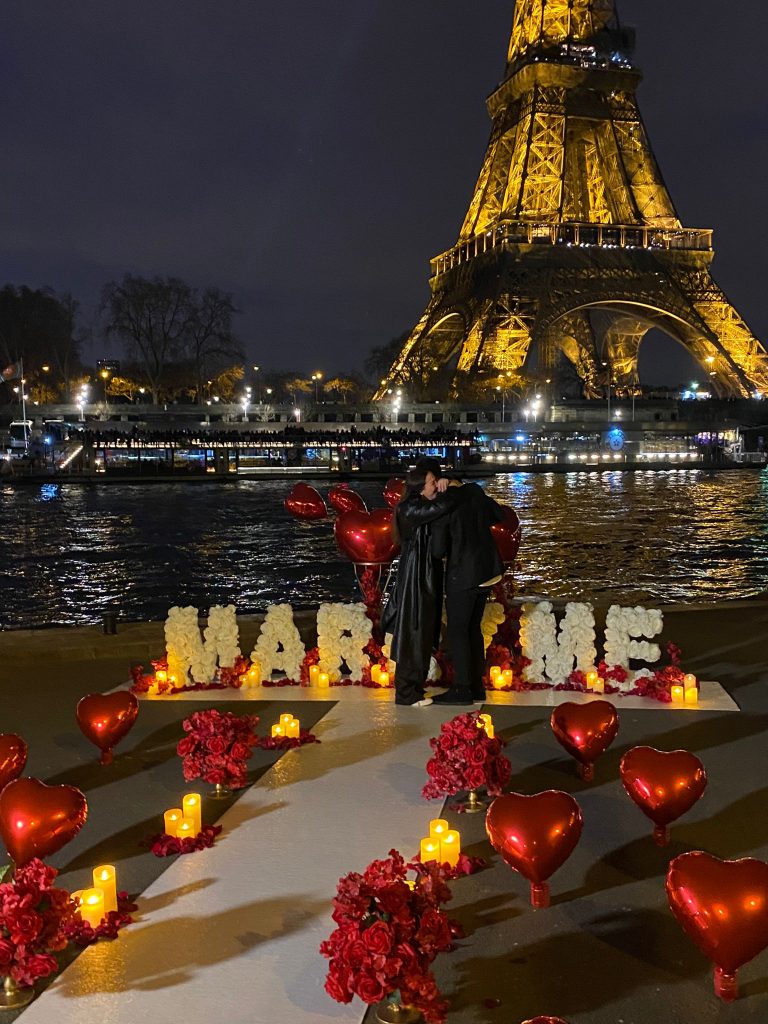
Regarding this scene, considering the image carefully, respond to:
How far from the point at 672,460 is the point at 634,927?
52783 mm

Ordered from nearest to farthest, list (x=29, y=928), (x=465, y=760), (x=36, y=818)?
(x=29, y=928)
(x=36, y=818)
(x=465, y=760)

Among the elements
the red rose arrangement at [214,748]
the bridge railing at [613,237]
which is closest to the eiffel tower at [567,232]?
the bridge railing at [613,237]

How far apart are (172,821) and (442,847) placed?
128 cm

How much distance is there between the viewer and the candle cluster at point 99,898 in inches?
153

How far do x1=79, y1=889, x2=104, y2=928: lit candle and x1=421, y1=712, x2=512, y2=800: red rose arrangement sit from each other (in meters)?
1.70

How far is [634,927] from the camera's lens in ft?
12.8

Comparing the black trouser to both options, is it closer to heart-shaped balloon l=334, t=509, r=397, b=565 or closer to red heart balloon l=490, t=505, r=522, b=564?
red heart balloon l=490, t=505, r=522, b=564

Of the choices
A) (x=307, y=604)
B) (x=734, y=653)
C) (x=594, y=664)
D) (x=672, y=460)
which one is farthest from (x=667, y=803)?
(x=672, y=460)

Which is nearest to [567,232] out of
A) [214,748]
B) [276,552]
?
[276,552]

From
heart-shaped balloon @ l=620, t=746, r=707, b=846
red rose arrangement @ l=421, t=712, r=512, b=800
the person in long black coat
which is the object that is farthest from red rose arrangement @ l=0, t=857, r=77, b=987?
the person in long black coat

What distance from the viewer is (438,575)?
271 inches

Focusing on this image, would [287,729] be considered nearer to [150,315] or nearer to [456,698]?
[456,698]

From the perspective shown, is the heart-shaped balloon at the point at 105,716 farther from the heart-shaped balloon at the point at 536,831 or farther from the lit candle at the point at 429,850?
the heart-shaped balloon at the point at 536,831

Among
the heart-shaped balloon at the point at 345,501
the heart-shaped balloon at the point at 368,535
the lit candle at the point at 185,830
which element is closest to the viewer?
the lit candle at the point at 185,830
